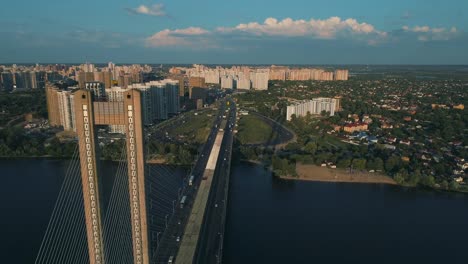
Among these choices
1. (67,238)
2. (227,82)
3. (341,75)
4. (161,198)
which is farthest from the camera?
(341,75)

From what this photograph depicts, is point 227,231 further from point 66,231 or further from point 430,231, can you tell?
point 430,231

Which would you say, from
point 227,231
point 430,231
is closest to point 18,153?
point 227,231

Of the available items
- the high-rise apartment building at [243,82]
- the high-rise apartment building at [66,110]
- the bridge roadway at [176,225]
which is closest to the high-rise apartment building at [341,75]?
the high-rise apartment building at [243,82]

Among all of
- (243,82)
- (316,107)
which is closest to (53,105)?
(316,107)

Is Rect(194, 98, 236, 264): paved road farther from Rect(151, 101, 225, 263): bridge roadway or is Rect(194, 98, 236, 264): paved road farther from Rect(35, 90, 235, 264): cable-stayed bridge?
Rect(151, 101, 225, 263): bridge roadway

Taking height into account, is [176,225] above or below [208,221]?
above

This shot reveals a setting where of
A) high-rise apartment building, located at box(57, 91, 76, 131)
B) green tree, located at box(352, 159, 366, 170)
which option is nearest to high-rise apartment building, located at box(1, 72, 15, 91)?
Result: high-rise apartment building, located at box(57, 91, 76, 131)

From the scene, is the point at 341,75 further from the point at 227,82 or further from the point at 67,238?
the point at 67,238

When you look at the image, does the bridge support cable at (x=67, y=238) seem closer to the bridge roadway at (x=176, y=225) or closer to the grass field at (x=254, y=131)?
the bridge roadway at (x=176, y=225)
